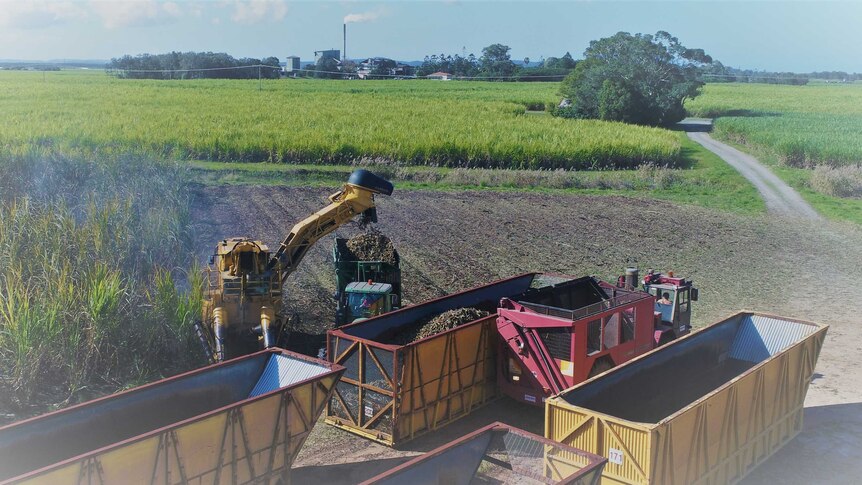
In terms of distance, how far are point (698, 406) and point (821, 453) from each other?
3612 mm

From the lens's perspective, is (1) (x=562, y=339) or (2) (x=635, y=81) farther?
(2) (x=635, y=81)

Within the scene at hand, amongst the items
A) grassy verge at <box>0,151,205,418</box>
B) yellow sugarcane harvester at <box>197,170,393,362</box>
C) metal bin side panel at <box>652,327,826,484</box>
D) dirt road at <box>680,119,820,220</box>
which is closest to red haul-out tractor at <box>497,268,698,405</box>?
metal bin side panel at <box>652,327,826,484</box>

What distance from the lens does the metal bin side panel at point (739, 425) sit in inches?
362

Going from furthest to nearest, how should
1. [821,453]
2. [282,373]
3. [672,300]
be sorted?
[672,300] < [821,453] < [282,373]

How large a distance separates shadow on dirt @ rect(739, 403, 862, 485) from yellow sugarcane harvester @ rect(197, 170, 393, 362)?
23.9 feet

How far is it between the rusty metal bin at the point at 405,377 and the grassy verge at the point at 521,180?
19.2 m

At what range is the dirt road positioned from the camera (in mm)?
A: 30219

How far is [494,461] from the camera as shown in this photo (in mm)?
8812

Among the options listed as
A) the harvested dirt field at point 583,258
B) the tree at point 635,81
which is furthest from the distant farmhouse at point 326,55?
the harvested dirt field at point 583,258

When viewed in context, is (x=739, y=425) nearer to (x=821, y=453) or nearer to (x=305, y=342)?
(x=821, y=453)

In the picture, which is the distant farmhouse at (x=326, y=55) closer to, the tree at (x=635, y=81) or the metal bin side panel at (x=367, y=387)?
the tree at (x=635, y=81)

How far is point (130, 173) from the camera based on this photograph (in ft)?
76.0

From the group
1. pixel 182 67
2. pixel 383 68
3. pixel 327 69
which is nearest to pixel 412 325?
pixel 182 67

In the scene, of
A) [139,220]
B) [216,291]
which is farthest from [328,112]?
[216,291]
